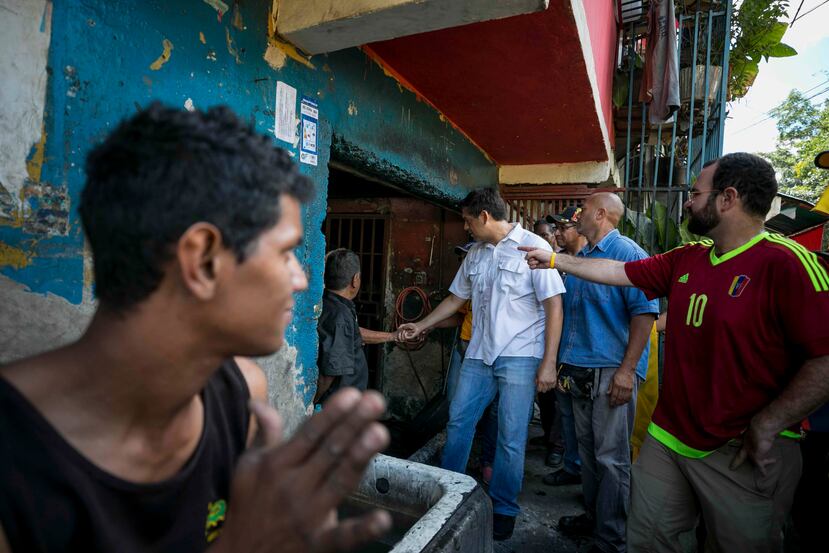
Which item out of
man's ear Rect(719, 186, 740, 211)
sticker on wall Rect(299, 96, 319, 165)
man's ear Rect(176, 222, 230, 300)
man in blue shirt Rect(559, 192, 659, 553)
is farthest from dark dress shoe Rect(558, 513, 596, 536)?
man's ear Rect(176, 222, 230, 300)

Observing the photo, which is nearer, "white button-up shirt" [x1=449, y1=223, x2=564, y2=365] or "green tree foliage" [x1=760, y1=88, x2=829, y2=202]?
"white button-up shirt" [x1=449, y1=223, x2=564, y2=365]

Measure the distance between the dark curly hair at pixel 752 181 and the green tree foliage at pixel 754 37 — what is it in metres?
6.15

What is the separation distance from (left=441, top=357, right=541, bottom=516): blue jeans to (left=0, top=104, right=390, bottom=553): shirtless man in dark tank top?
2.53 m

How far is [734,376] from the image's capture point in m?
2.01

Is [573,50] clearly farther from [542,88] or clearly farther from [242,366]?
[242,366]

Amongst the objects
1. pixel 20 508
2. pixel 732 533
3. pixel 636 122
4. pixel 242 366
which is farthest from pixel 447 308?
pixel 636 122

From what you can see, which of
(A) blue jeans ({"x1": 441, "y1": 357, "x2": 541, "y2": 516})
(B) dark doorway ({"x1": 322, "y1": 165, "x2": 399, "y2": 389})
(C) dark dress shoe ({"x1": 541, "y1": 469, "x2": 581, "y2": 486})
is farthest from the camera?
(B) dark doorway ({"x1": 322, "y1": 165, "x2": 399, "y2": 389})

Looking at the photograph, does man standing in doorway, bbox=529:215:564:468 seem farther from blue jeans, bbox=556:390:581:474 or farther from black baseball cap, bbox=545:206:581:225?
black baseball cap, bbox=545:206:581:225

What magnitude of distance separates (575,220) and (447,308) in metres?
1.30

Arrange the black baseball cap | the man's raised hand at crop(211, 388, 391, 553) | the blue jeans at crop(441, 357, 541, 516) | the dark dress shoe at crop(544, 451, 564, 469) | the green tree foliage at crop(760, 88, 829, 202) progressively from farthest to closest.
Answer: the green tree foliage at crop(760, 88, 829, 202) → the dark dress shoe at crop(544, 451, 564, 469) → the black baseball cap → the blue jeans at crop(441, 357, 541, 516) → the man's raised hand at crop(211, 388, 391, 553)

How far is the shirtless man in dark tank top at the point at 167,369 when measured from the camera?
0.72 m

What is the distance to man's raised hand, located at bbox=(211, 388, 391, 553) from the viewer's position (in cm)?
71

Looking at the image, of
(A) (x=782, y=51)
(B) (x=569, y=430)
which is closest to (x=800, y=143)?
(A) (x=782, y=51)

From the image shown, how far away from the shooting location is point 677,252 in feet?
8.36
